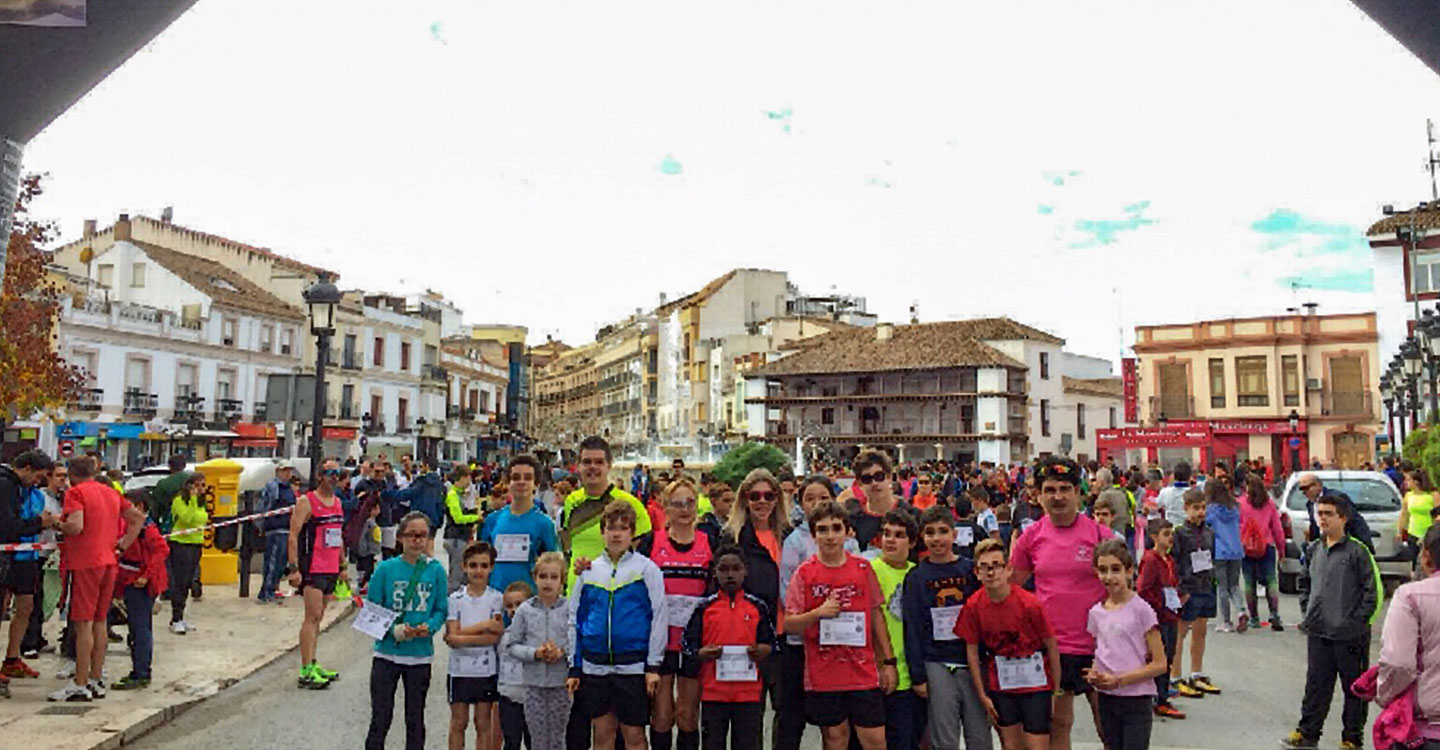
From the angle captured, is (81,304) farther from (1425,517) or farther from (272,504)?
(1425,517)

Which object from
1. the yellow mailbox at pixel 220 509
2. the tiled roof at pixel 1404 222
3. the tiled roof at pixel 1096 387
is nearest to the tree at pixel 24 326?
the yellow mailbox at pixel 220 509

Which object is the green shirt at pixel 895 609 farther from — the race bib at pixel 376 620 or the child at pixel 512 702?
the race bib at pixel 376 620

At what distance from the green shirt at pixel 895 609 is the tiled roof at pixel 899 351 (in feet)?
189

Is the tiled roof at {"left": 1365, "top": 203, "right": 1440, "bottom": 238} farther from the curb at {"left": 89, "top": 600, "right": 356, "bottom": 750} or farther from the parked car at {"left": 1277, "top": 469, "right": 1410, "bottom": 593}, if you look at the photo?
the curb at {"left": 89, "top": 600, "right": 356, "bottom": 750}

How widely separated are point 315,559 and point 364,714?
2063 mm

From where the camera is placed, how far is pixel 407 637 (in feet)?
20.3

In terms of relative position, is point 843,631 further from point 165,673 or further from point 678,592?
point 165,673

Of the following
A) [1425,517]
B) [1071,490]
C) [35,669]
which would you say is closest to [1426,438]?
[1425,517]

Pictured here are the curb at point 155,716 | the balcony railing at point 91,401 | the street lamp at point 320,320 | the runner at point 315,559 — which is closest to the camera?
the curb at point 155,716

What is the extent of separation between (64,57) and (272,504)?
9.75 meters

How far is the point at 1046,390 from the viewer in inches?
2557

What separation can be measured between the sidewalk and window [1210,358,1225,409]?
47.4 meters

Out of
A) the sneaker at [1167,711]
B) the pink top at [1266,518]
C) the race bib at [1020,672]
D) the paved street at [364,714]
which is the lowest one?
the paved street at [364,714]

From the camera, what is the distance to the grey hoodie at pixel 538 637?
5836mm
